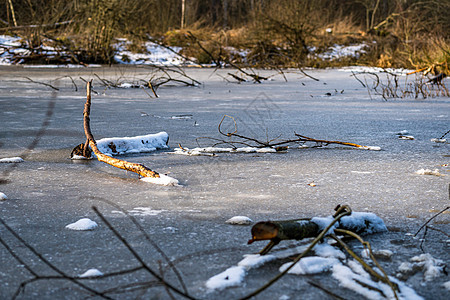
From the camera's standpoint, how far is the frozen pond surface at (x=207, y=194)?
3.96ft

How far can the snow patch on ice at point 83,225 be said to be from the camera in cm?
149

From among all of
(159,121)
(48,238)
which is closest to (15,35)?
(159,121)

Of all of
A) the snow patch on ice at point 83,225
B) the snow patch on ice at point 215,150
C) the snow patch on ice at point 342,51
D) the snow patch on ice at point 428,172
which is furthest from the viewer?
the snow patch on ice at point 342,51

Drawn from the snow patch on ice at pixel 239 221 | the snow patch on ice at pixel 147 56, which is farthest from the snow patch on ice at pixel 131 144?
the snow patch on ice at pixel 147 56

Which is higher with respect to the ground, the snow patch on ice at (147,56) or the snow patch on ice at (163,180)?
the snow patch on ice at (147,56)

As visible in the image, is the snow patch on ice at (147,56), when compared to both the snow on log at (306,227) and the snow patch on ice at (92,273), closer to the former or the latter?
the snow on log at (306,227)

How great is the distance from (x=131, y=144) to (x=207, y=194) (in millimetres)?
918

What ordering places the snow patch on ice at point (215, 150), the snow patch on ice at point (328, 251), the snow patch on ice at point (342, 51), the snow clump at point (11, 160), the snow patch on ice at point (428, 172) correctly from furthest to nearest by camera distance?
the snow patch on ice at point (342, 51)
the snow patch on ice at point (215, 150)
the snow clump at point (11, 160)
the snow patch on ice at point (428, 172)
the snow patch on ice at point (328, 251)

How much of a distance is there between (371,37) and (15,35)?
10704 mm

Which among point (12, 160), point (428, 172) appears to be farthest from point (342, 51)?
point (12, 160)

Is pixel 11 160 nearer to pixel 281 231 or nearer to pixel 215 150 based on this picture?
pixel 215 150

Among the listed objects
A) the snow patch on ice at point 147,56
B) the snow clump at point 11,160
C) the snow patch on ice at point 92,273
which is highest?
the snow patch on ice at point 147,56

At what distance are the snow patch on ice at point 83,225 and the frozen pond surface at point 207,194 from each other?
24mm

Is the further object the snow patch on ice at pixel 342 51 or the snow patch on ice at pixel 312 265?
the snow patch on ice at pixel 342 51
